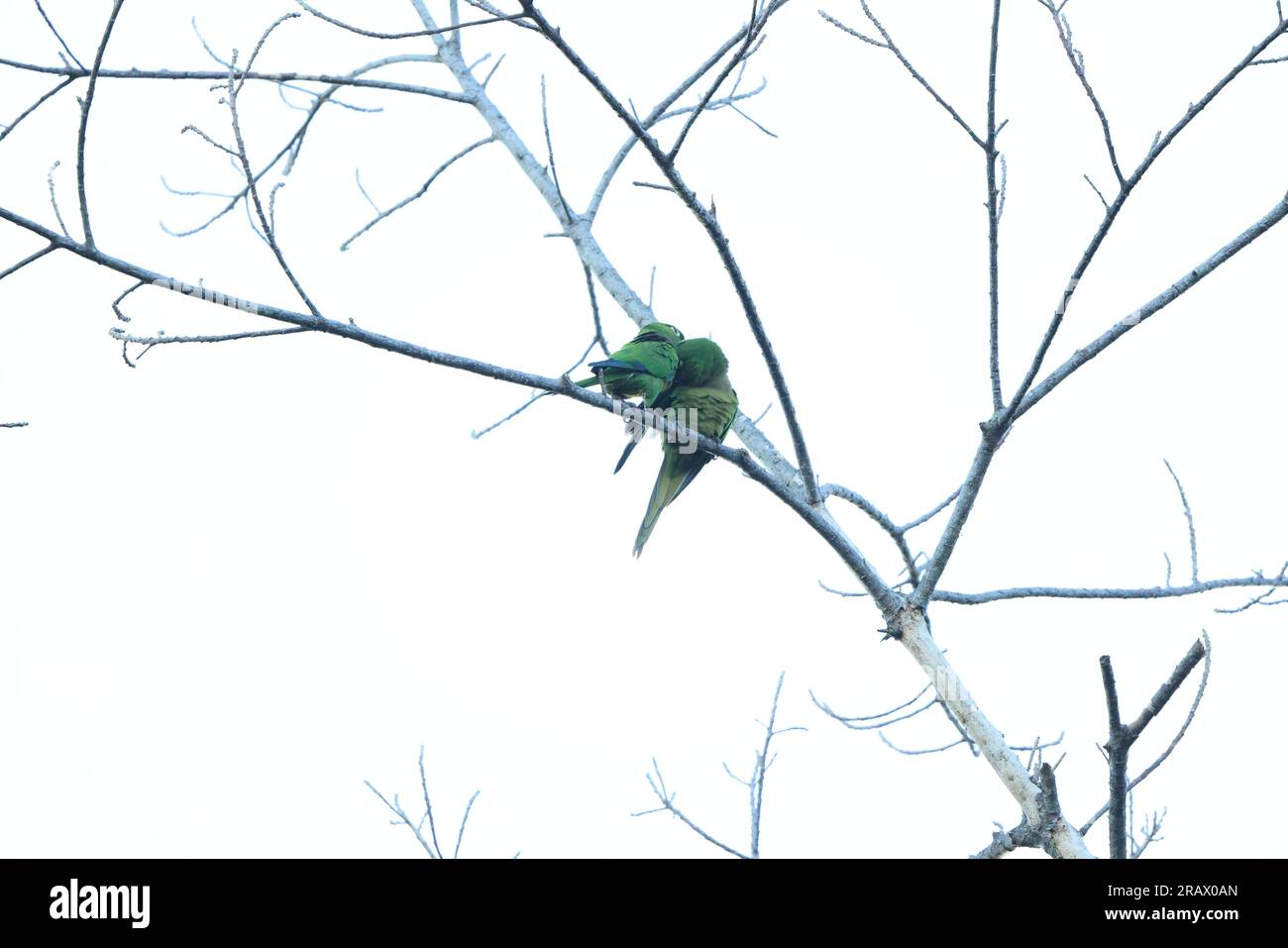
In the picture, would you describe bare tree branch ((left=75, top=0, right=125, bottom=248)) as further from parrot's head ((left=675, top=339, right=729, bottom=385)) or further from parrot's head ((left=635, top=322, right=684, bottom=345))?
parrot's head ((left=675, top=339, right=729, bottom=385))

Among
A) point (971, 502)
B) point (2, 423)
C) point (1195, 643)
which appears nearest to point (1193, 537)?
point (971, 502)

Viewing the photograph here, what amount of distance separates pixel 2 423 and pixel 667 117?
8.81 ft

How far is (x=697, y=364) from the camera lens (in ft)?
17.8

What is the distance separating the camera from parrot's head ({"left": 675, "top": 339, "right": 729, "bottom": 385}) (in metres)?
5.42

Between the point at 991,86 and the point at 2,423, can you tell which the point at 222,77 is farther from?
the point at 991,86

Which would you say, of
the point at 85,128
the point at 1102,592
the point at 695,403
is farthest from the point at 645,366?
the point at 85,128

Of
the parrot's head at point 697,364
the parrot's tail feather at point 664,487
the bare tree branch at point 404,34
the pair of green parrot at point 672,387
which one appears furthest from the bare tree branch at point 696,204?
the parrot's head at point 697,364

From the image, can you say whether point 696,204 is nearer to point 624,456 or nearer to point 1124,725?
point 1124,725

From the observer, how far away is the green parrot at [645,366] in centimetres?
480

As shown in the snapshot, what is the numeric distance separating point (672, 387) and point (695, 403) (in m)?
0.16

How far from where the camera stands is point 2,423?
7.24ft

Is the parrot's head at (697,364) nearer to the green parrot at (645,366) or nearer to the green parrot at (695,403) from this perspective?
the green parrot at (695,403)
